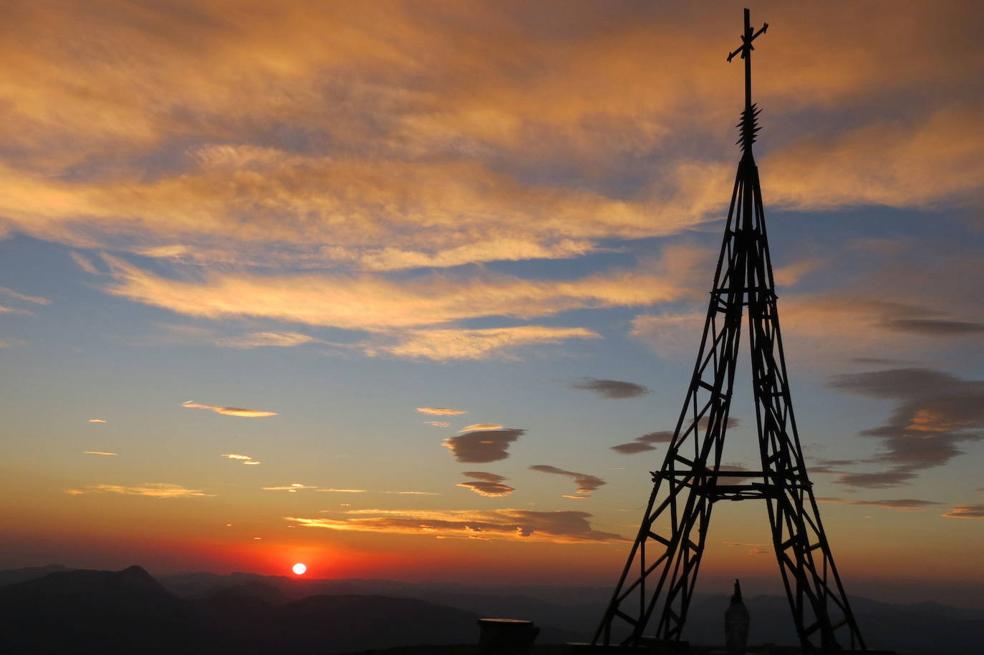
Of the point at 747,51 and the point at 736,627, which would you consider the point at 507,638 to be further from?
the point at 747,51

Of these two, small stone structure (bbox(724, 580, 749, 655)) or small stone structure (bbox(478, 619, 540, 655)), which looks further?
small stone structure (bbox(478, 619, 540, 655))

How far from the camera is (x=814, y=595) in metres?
26.4

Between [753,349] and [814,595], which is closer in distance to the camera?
[814,595]

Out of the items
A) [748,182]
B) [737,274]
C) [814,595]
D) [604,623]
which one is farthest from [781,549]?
[748,182]

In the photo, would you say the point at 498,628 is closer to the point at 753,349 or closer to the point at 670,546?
the point at 670,546

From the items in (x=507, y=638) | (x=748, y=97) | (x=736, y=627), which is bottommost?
(x=507, y=638)

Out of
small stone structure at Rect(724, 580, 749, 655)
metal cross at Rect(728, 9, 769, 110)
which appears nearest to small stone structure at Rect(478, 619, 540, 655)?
small stone structure at Rect(724, 580, 749, 655)

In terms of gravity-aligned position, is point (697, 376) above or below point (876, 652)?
above

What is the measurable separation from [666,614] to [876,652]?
6414 mm

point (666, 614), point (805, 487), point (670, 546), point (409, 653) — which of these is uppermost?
point (805, 487)

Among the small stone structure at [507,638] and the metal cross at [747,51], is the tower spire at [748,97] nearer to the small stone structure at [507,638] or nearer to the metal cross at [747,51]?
the metal cross at [747,51]

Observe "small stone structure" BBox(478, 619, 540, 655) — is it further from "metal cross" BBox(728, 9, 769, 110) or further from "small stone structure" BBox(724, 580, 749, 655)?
"metal cross" BBox(728, 9, 769, 110)

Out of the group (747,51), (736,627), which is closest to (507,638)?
(736,627)

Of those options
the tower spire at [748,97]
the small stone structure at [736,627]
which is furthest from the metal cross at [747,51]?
the small stone structure at [736,627]
